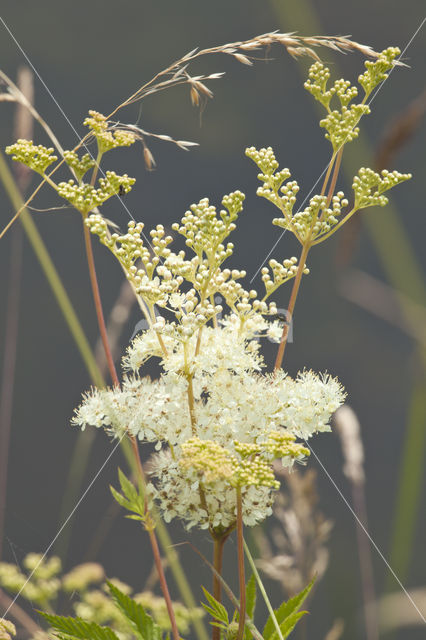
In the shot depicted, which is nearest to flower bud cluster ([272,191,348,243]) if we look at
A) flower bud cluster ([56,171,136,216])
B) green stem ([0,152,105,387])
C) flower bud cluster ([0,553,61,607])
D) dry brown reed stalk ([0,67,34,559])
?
flower bud cluster ([56,171,136,216])

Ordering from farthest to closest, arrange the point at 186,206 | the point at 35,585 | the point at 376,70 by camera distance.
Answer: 1. the point at 186,206
2. the point at 35,585
3. the point at 376,70

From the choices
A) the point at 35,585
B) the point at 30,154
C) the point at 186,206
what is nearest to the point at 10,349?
the point at 186,206

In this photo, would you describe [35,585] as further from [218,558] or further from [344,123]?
[344,123]

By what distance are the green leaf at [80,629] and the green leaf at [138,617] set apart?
0.13 ft

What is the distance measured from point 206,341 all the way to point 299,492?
0.78ft

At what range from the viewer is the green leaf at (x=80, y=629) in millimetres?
553

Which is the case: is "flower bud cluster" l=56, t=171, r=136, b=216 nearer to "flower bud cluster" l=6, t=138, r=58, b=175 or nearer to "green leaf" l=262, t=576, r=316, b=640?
"flower bud cluster" l=6, t=138, r=58, b=175

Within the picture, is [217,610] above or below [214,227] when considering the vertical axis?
below

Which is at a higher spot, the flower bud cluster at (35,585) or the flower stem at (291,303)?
the flower stem at (291,303)

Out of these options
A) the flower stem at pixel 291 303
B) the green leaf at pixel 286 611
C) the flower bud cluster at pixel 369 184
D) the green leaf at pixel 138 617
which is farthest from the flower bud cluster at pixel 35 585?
the flower bud cluster at pixel 369 184

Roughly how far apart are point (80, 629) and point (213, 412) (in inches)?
9.0

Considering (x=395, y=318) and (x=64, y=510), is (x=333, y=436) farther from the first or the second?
(x=395, y=318)

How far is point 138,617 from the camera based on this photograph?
1.94 ft

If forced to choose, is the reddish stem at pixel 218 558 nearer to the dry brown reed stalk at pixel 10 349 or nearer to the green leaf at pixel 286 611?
the green leaf at pixel 286 611
